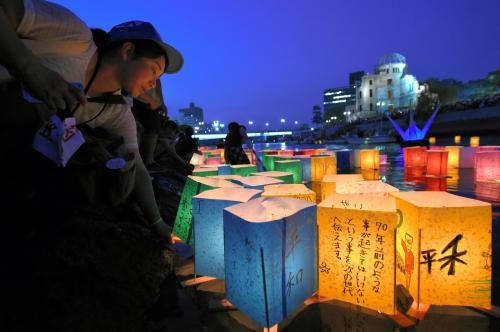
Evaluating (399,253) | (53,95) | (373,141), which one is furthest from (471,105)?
(53,95)

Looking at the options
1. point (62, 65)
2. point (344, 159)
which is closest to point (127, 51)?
point (62, 65)

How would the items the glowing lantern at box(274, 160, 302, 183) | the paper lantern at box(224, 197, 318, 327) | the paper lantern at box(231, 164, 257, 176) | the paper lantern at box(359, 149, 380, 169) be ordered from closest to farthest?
1. the paper lantern at box(224, 197, 318, 327)
2. the paper lantern at box(231, 164, 257, 176)
3. the glowing lantern at box(274, 160, 302, 183)
4. the paper lantern at box(359, 149, 380, 169)

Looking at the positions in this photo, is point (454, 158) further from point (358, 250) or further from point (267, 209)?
point (267, 209)

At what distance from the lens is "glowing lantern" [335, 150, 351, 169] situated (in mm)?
11391

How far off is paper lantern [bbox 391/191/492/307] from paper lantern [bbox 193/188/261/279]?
120 cm

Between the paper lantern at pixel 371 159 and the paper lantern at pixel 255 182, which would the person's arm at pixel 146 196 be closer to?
the paper lantern at pixel 255 182

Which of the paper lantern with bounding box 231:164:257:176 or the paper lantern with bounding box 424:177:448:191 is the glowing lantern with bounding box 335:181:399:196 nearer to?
the paper lantern with bounding box 231:164:257:176

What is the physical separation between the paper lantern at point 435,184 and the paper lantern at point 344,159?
3642mm

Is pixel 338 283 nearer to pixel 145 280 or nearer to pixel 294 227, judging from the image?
pixel 294 227

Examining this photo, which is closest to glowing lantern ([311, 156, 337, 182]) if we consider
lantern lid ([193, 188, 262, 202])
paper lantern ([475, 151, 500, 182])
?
paper lantern ([475, 151, 500, 182])

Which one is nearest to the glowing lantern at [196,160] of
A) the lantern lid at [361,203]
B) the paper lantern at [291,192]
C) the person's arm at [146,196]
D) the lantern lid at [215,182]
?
the lantern lid at [215,182]

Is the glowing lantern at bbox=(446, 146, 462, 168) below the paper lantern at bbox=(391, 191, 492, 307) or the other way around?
the other way around

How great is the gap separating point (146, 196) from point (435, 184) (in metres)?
6.52

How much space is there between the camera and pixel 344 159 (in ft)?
37.6
